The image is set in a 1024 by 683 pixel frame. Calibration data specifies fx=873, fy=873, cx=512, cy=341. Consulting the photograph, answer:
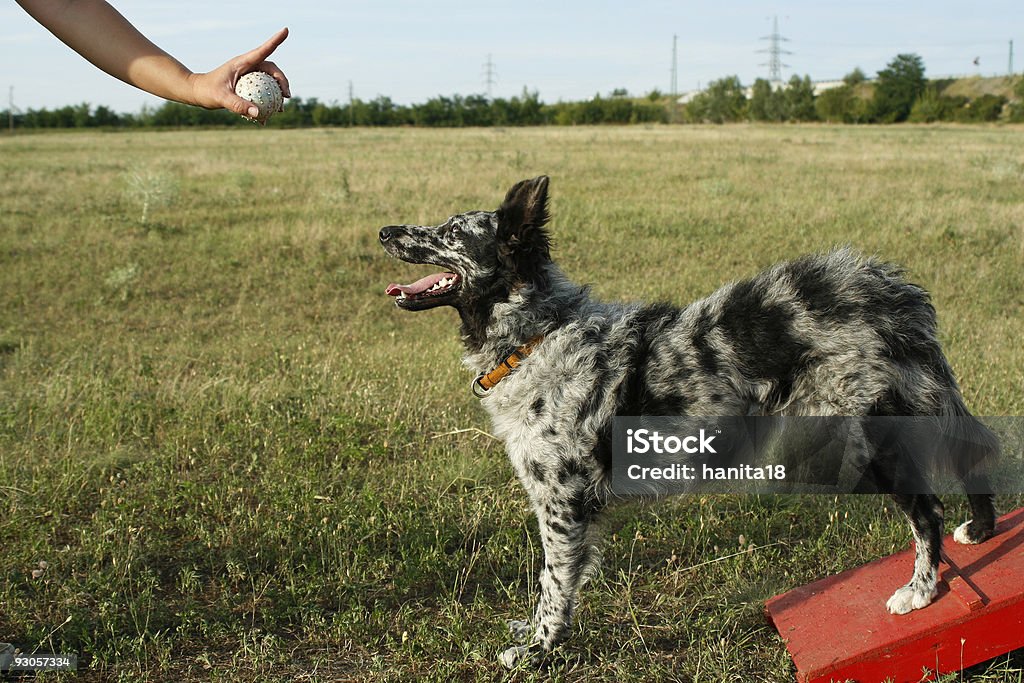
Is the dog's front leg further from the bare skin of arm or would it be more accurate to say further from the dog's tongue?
the bare skin of arm

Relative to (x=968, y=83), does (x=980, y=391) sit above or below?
below

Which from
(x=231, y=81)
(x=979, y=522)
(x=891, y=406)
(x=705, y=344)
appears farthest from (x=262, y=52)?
(x=979, y=522)

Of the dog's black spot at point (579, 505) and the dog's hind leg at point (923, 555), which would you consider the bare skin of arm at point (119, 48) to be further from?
the dog's hind leg at point (923, 555)

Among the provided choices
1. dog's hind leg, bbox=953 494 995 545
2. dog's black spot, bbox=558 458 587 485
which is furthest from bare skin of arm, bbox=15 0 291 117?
dog's hind leg, bbox=953 494 995 545

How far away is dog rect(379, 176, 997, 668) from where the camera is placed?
12.8ft

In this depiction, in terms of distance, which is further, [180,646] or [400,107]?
[400,107]

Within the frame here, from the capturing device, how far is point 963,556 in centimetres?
414

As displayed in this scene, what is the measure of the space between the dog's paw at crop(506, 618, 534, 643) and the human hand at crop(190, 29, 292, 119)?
262 centimetres

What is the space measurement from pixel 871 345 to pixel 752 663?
1.55 metres

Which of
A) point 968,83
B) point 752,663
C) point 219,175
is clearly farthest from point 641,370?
point 968,83

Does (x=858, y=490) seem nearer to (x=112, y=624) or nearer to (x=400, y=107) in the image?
(x=112, y=624)

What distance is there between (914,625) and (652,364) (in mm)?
1561

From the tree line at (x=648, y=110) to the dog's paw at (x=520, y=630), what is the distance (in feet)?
223

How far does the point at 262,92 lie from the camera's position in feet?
11.8
